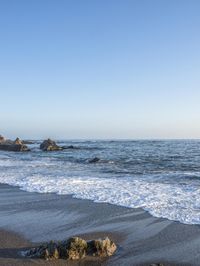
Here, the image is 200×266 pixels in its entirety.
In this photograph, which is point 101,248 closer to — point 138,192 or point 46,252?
point 46,252

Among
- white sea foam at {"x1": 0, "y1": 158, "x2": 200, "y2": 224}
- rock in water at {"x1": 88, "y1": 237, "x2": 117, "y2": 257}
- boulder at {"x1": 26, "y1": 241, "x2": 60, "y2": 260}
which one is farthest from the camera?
white sea foam at {"x1": 0, "y1": 158, "x2": 200, "y2": 224}

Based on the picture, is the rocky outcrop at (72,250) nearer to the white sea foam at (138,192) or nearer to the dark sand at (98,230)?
the dark sand at (98,230)

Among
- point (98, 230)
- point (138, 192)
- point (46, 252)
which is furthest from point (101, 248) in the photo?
point (138, 192)

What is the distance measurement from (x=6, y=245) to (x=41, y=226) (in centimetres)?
157

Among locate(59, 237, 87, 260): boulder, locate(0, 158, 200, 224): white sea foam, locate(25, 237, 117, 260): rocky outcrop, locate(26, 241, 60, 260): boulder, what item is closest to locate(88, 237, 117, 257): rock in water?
locate(25, 237, 117, 260): rocky outcrop

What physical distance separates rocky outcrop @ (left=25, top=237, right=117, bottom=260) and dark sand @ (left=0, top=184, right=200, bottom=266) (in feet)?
0.51

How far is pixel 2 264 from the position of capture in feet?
20.0

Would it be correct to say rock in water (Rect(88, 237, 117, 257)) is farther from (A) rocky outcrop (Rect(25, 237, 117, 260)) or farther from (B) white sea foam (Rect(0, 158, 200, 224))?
(B) white sea foam (Rect(0, 158, 200, 224))

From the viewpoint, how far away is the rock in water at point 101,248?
6.57 meters

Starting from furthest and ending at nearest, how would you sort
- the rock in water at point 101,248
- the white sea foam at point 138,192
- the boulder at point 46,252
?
the white sea foam at point 138,192
the rock in water at point 101,248
the boulder at point 46,252

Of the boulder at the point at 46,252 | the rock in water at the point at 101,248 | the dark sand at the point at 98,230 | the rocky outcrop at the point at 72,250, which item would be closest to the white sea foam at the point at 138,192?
the dark sand at the point at 98,230

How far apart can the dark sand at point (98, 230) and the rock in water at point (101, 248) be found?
0.52 feet

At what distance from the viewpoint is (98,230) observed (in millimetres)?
8484

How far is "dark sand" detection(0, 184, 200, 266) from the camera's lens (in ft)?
21.3
